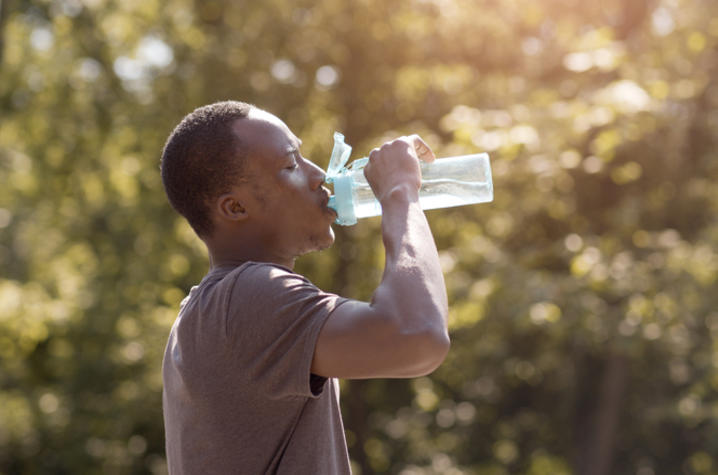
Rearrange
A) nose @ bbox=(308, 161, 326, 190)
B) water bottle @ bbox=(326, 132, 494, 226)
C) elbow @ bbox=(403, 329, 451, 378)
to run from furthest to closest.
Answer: water bottle @ bbox=(326, 132, 494, 226) → nose @ bbox=(308, 161, 326, 190) → elbow @ bbox=(403, 329, 451, 378)

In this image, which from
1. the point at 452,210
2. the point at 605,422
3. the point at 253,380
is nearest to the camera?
the point at 253,380

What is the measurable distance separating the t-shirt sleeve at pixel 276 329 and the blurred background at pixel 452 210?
432cm

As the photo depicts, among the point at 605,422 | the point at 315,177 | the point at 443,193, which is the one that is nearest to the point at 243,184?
the point at 315,177

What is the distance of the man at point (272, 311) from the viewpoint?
151cm

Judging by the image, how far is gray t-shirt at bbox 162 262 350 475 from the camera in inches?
61.2

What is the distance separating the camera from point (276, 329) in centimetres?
155

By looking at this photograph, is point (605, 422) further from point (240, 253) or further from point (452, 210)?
point (240, 253)

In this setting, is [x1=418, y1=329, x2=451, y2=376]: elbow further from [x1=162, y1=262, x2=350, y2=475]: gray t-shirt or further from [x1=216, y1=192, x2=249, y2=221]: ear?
[x1=216, y1=192, x2=249, y2=221]: ear

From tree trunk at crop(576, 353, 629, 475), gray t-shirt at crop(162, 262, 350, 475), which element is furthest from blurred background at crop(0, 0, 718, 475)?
gray t-shirt at crop(162, 262, 350, 475)

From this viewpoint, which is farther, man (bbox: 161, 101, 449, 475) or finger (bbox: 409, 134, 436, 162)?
finger (bbox: 409, 134, 436, 162)

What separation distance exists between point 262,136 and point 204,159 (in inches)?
5.3

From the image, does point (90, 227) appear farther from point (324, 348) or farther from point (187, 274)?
point (324, 348)

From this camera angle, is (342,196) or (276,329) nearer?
(276,329)

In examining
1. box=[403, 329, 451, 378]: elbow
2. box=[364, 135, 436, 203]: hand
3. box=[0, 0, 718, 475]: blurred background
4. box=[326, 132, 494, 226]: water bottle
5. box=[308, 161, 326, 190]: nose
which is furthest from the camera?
box=[0, 0, 718, 475]: blurred background
